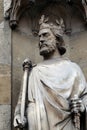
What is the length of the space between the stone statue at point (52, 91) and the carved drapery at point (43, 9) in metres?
0.44

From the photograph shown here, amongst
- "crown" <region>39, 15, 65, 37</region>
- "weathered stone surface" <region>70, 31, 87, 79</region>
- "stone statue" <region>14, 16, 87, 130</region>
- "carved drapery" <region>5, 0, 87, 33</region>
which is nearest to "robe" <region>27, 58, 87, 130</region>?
"stone statue" <region>14, 16, 87, 130</region>

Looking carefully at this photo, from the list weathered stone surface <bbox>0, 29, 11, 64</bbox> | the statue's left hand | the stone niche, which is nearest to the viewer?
the statue's left hand

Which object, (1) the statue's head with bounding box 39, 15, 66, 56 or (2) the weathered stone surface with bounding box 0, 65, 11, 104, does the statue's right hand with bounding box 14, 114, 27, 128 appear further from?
(1) the statue's head with bounding box 39, 15, 66, 56

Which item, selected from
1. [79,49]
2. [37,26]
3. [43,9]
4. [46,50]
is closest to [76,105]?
[46,50]

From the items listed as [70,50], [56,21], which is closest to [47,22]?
[56,21]

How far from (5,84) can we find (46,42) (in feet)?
2.12

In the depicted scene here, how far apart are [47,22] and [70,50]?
1.94 feet

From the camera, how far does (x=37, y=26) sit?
786 cm

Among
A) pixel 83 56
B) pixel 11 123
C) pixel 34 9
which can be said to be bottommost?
pixel 11 123

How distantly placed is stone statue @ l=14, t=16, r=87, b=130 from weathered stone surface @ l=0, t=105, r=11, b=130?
31 cm

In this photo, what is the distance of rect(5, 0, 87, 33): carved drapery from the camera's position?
24.9 feet

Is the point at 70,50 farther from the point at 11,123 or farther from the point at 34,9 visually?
the point at 11,123

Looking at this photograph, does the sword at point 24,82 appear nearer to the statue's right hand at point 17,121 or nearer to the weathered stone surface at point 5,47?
the statue's right hand at point 17,121

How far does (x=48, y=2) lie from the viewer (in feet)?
25.8
